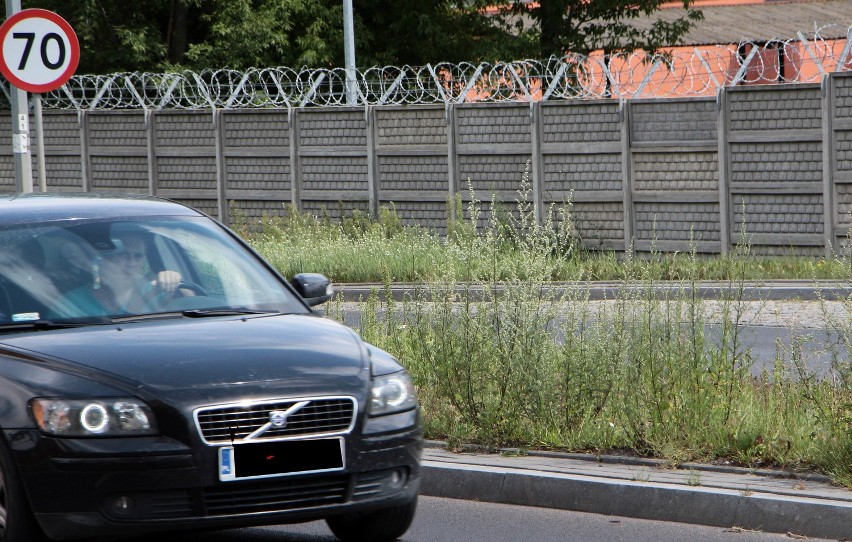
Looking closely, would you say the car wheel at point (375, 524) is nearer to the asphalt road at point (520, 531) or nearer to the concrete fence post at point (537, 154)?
the asphalt road at point (520, 531)

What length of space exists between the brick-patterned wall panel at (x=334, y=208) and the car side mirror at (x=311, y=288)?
12.8m

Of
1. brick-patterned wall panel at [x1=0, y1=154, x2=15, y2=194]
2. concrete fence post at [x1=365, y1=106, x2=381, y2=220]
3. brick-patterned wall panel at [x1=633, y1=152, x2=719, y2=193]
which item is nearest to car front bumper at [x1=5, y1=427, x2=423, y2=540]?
brick-patterned wall panel at [x1=633, y1=152, x2=719, y2=193]

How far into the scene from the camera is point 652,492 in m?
6.46

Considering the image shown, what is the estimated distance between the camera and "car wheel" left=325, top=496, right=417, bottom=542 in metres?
5.95

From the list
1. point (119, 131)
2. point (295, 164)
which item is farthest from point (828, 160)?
point (119, 131)

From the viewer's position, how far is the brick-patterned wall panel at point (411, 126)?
1912 centimetres

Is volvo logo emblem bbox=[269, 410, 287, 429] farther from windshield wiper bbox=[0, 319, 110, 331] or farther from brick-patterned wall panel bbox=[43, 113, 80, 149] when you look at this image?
brick-patterned wall panel bbox=[43, 113, 80, 149]

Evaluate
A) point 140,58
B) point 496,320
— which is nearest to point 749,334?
point 496,320

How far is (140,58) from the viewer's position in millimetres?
31531

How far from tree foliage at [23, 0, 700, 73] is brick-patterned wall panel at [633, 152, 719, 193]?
43.3 ft

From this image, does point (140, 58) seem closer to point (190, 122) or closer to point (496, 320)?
point (190, 122)

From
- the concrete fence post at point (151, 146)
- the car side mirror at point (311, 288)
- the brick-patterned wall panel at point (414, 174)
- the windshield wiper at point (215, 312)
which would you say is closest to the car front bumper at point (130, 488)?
the windshield wiper at point (215, 312)

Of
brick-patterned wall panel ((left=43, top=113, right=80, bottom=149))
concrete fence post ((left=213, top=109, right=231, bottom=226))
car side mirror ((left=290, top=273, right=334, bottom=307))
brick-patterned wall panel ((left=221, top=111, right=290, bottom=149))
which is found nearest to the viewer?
car side mirror ((left=290, top=273, right=334, bottom=307))

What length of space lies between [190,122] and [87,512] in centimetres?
1705
